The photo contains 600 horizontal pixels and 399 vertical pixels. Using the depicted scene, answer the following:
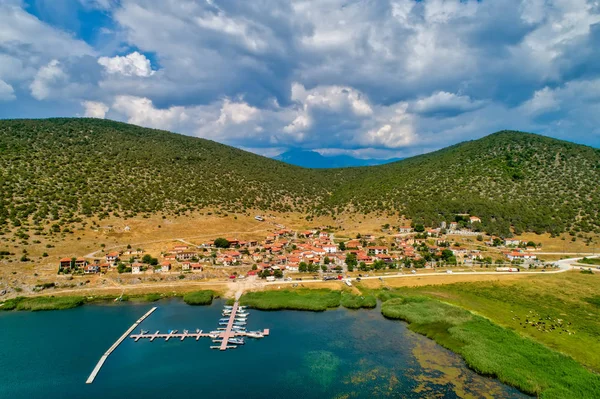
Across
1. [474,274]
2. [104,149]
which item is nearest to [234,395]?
[474,274]

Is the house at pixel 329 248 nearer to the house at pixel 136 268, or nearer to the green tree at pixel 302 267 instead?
the green tree at pixel 302 267

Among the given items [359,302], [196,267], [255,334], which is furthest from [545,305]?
[196,267]

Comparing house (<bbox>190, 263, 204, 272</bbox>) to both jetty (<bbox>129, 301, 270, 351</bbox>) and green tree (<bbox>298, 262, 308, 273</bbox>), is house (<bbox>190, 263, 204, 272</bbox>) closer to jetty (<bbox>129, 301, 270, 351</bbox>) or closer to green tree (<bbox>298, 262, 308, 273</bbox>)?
green tree (<bbox>298, 262, 308, 273</bbox>)

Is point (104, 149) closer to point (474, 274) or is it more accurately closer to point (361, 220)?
point (361, 220)

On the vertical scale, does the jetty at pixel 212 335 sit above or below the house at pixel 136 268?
below

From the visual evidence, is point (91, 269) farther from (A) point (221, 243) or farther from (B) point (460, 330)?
(B) point (460, 330)

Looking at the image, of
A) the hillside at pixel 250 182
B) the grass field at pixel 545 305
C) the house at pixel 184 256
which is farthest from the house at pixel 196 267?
the grass field at pixel 545 305

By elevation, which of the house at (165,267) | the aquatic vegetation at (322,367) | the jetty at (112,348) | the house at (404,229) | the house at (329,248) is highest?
the house at (404,229)
